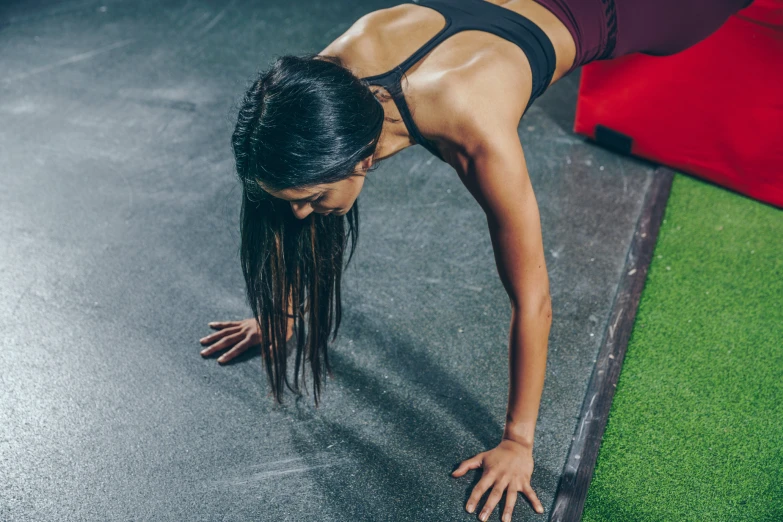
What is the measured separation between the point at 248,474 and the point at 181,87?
203 cm

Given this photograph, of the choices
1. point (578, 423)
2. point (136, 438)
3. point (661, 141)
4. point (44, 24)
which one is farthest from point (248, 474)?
point (44, 24)

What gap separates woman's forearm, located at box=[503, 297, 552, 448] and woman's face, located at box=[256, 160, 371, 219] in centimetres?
42

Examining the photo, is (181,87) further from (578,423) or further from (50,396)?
(578,423)

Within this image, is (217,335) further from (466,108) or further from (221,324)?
(466,108)

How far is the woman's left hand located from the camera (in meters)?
1.45

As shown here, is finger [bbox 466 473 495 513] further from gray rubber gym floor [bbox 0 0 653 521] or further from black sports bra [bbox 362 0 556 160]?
black sports bra [bbox 362 0 556 160]

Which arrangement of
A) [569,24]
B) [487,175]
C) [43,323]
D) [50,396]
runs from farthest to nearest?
1. [43,323]
2. [50,396]
3. [569,24]
4. [487,175]

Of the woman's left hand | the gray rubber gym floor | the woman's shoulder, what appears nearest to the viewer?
the woman's shoulder

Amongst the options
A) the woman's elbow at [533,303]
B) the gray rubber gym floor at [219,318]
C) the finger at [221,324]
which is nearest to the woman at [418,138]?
the woman's elbow at [533,303]

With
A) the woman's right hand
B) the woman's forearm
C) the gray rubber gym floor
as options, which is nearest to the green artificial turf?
the gray rubber gym floor

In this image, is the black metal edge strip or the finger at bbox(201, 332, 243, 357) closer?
the black metal edge strip

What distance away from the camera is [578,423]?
1653 millimetres

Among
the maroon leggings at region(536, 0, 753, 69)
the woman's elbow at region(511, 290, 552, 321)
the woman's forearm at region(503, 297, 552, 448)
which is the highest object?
the maroon leggings at region(536, 0, 753, 69)

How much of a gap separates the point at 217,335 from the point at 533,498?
962mm
